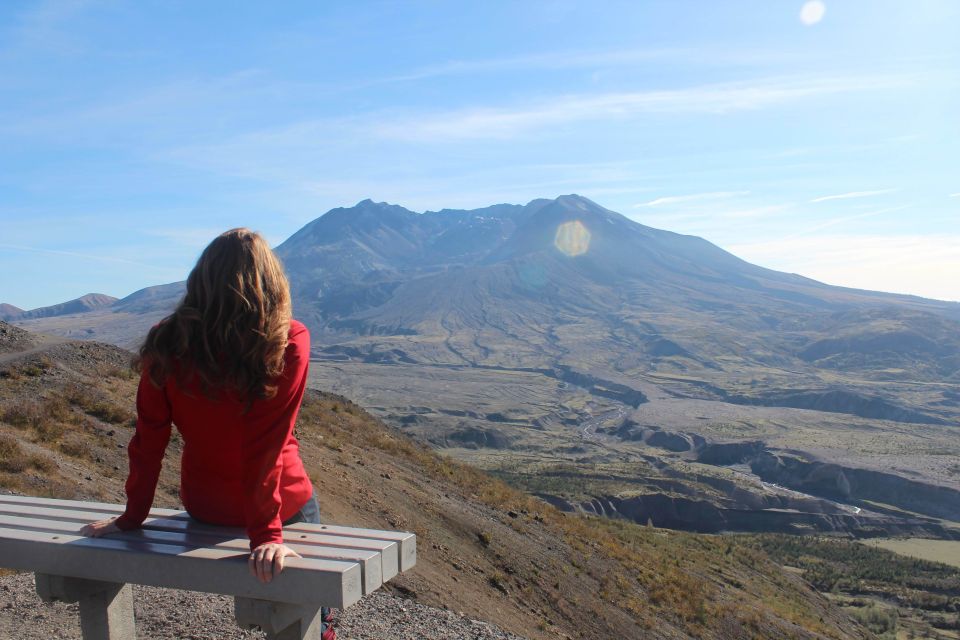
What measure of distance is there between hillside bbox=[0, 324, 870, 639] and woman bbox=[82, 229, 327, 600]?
3.29 m

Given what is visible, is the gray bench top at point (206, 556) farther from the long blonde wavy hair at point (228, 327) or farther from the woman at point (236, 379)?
the long blonde wavy hair at point (228, 327)

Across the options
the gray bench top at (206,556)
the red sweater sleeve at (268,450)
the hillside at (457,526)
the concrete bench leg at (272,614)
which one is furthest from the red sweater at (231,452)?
the hillside at (457,526)

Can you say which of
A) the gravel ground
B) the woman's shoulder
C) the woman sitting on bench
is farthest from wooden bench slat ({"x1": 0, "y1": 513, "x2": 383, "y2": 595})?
the gravel ground

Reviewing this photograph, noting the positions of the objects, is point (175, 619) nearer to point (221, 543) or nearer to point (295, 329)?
point (221, 543)

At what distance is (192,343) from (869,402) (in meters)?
94.1

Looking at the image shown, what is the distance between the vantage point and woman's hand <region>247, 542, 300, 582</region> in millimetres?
2410

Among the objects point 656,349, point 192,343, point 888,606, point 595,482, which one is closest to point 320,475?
point 192,343

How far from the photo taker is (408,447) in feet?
55.5

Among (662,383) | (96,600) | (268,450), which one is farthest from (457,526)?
(662,383)

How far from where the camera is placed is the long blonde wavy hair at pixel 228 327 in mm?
2514

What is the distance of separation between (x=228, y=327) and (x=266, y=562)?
0.81m

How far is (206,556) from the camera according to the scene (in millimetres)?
2549

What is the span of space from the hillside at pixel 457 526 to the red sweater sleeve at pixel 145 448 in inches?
112

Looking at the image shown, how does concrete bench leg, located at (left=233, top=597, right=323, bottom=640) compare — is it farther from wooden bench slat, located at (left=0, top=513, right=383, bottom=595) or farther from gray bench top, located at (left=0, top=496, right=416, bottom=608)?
wooden bench slat, located at (left=0, top=513, right=383, bottom=595)
